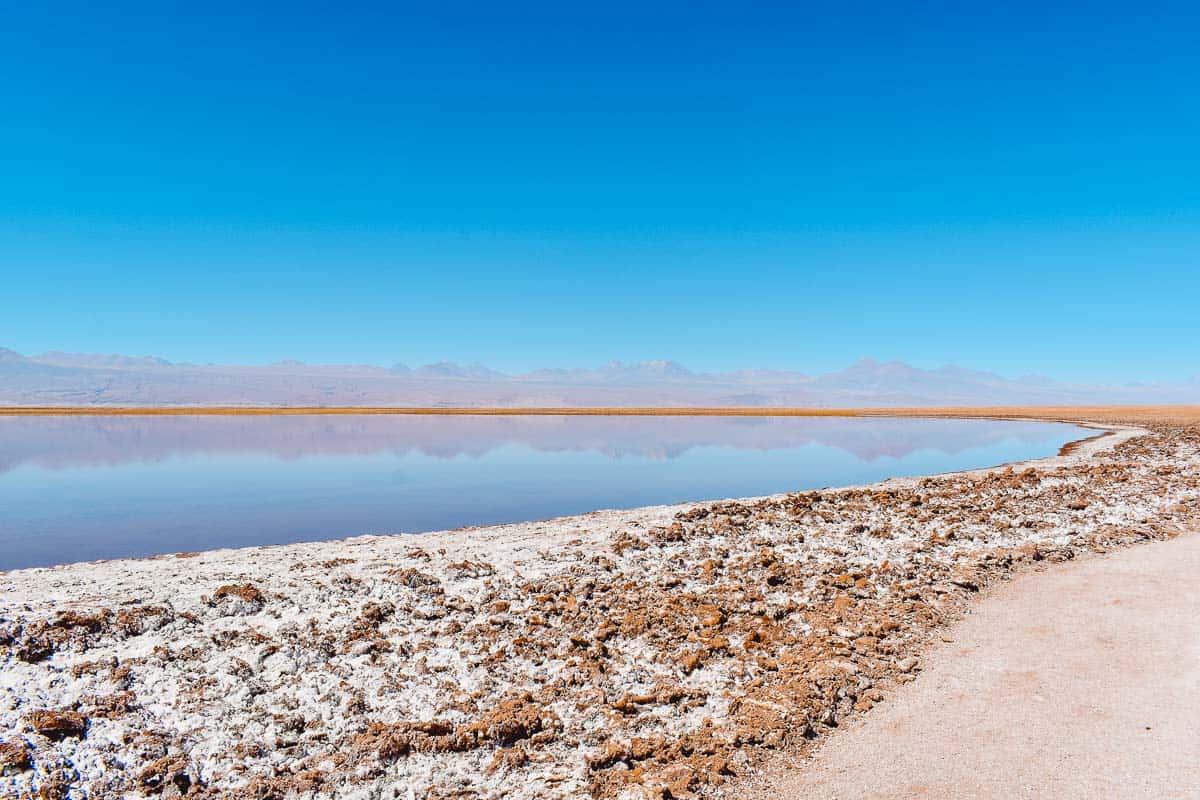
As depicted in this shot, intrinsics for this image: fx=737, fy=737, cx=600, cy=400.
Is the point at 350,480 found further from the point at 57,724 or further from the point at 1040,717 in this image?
the point at 1040,717

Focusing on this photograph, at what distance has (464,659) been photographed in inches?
208

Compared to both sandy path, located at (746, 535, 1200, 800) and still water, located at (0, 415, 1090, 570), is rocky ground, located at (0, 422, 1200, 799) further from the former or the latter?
still water, located at (0, 415, 1090, 570)

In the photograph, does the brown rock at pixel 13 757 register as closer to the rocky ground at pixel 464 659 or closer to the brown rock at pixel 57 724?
the rocky ground at pixel 464 659

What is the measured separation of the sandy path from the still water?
744 cm

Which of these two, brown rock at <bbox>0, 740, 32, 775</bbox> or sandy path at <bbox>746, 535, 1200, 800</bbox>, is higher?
brown rock at <bbox>0, 740, 32, 775</bbox>

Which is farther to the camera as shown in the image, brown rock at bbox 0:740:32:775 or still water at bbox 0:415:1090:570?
still water at bbox 0:415:1090:570

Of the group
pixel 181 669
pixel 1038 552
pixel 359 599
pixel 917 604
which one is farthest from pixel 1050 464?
pixel 181 669

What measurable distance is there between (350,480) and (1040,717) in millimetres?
14915

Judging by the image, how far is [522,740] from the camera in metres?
4.28

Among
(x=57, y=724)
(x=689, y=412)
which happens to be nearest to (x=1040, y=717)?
(x=57, y=724)

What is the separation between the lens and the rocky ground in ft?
12.9

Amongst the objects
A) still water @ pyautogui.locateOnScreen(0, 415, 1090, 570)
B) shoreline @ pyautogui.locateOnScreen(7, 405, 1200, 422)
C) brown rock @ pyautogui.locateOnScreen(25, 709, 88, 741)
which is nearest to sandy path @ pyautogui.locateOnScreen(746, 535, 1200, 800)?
brown rock @ pyautogui.locateOnScreen(25, 709, 88, 741)

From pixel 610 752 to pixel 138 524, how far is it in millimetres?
9934

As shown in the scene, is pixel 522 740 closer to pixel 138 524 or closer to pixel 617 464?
pixel 138 524
